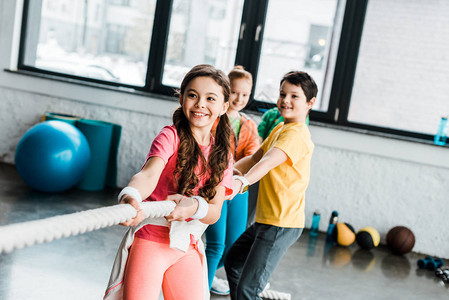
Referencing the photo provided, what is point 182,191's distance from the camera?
150 centimetres

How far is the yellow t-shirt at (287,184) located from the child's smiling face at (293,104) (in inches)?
2.4

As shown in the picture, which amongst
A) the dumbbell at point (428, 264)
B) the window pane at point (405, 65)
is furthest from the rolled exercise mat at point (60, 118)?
the dumbbell at point (428, 264)

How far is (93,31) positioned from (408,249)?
11.4 ft

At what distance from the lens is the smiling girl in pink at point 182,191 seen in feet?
4.63

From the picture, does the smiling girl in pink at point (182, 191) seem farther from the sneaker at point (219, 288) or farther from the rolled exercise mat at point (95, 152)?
the rolled exercise mat at point (95, 152)

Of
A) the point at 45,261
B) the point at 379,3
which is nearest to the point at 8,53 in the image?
the point at 45,261

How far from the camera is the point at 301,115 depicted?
2.13 metres

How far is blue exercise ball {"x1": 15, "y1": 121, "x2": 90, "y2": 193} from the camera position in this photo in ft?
13.1

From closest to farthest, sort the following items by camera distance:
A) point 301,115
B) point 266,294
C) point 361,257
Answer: point 301,115, point 266,294, point 361,257

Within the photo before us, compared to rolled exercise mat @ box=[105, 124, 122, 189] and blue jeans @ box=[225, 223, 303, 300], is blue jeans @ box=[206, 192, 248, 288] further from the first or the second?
rolled exercise mat @ box=[105, 124, 122, 189]

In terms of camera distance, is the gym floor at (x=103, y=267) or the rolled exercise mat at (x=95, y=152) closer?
the gym floor at (x=103, y=267)

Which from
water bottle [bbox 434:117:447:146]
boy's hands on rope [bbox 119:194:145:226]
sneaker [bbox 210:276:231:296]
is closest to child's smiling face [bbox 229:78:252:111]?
sneaker [bbox 210:276:231:296]

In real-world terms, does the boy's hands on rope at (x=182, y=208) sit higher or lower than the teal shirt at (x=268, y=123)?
lower

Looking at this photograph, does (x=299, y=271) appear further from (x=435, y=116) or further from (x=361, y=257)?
(x=435, y=116)
